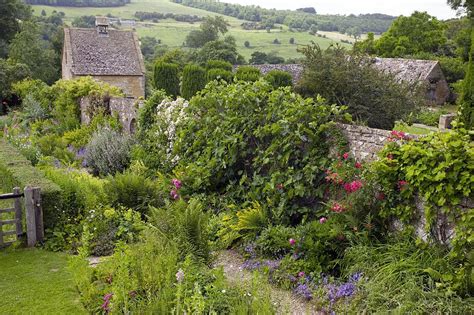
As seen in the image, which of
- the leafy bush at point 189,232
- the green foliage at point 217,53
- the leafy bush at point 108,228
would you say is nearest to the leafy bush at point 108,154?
the leafy bush at point 108,228

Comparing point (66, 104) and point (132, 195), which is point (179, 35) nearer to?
point (66, 104)

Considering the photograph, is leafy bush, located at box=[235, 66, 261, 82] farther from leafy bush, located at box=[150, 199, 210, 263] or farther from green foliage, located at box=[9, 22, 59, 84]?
leafy bush, located at box=[150, 199, 210, 263]

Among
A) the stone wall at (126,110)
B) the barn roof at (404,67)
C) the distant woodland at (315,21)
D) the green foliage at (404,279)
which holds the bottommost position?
the green foliage at (404,279)

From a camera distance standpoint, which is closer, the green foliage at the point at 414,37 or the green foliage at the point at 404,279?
the green foliage at the point at 404,279

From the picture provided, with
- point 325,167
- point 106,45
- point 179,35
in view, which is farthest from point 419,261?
point 179,35

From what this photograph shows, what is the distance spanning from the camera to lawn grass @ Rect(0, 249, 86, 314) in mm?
5176

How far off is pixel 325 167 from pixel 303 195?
21.8 inches

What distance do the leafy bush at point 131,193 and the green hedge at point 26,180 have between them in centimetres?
89

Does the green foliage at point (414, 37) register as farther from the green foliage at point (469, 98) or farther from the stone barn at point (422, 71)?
the green foliage at point (469, 98)

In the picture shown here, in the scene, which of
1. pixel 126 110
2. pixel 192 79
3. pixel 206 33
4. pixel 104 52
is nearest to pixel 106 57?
pixel 104 52

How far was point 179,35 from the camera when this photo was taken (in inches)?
3501

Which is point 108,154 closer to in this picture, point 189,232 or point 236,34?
point 189,232

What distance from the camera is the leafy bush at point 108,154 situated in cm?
1153

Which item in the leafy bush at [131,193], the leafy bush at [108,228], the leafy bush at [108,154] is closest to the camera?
the leafy bush at [108,228]
